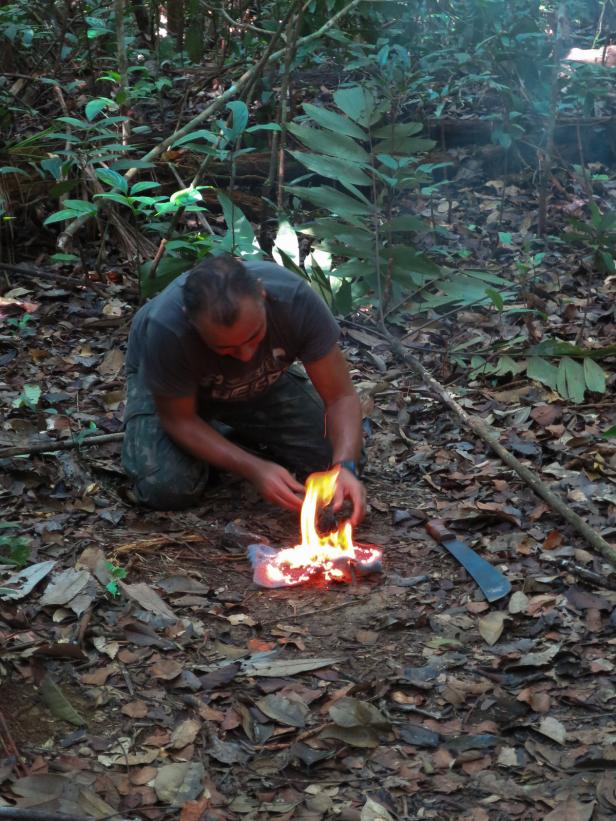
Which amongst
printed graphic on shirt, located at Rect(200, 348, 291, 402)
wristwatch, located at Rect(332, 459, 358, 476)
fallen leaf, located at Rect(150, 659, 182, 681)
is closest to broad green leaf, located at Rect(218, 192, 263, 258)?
printed graphic on shirt, located at Rect(200, 348, 291, 402)

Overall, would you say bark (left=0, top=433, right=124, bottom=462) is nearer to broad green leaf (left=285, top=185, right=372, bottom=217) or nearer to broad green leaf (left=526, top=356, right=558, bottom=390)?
broad green leaf (left=285, top=185, right=372, bottom=217)

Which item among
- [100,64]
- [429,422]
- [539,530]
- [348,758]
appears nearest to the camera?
[348,758]

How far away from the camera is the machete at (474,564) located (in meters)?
3.25

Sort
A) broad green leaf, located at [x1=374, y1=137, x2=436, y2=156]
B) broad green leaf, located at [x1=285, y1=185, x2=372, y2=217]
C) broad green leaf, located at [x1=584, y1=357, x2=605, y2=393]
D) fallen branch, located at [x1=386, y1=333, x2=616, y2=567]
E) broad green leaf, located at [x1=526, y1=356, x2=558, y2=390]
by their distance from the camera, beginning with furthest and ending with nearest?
broad green leaf, located at [x1=374, y1=137, x2=436, y2=156], broad green leaf, located at [x1=285, y1=185, x2=372, y2=217], broad green leaf, located at [x1=526, y1=356, x2=558, y2=390], broad green leaf, located at [x1=584, y1=357, x2=605, y2=393], fallen branch, located at [x1=386, y1=333, x2=616, y2=567]

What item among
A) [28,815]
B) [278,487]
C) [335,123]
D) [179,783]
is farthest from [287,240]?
[28,815]

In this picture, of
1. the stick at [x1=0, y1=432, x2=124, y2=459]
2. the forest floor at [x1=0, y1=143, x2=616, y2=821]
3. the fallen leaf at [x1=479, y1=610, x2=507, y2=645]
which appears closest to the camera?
the forest floor at [x1=0, y1=143, x2=616, y2=821]

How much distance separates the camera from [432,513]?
151 inches

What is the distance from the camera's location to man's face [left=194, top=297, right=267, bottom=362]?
315 cm

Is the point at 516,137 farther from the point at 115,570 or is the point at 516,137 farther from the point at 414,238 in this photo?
the point at 115,570

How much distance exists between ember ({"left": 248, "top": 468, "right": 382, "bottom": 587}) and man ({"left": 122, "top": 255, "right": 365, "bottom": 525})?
0.23 feet

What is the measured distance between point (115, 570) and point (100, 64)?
505cm

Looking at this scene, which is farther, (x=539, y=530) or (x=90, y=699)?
(x=539, y=530)

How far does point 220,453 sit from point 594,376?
1.78 meters

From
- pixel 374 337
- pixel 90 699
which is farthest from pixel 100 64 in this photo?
pixel 90 699
